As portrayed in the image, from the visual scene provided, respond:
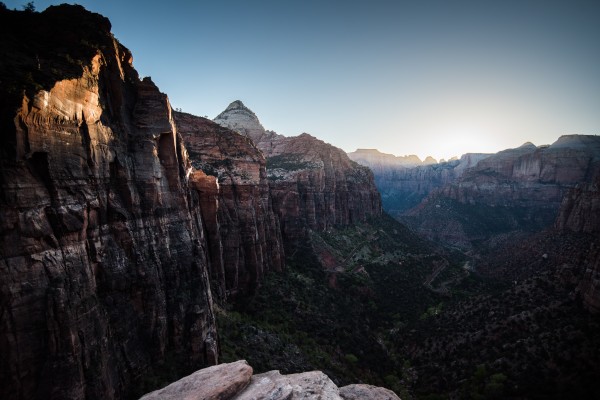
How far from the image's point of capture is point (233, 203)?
52.7 metres

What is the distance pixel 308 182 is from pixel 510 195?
434ft

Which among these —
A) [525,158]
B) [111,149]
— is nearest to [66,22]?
[111,149]

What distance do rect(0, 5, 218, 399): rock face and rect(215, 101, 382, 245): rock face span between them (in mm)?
45700

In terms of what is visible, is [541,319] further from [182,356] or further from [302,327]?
[182,356]

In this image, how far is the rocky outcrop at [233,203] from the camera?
50219 millimetres

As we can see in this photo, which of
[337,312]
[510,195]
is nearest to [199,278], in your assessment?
[337,312]

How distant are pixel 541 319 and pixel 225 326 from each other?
40902 millimetres

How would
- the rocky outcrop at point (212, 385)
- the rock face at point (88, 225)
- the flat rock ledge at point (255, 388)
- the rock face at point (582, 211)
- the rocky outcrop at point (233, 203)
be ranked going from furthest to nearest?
the rock face at point (582, 211) < the rocky outcrop at point (233, 203) < the rock face at point (88, 225) < the rocky outcrop at point (212, 385) < the flat rock ledge at point (255, 388)

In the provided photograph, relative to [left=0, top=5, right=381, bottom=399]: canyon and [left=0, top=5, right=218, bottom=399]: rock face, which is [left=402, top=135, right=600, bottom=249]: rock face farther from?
[left=0, top=5, right=218, bottom=399]: rock face

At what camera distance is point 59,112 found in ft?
60.6

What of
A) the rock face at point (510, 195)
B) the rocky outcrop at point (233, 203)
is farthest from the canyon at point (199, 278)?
the rock face at point (510, 195)

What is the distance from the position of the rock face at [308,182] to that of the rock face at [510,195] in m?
59.2

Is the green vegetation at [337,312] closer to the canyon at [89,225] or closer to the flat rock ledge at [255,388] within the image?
the canyon at [89,225]

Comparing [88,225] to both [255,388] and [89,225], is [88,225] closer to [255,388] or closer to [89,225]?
[89,225]
